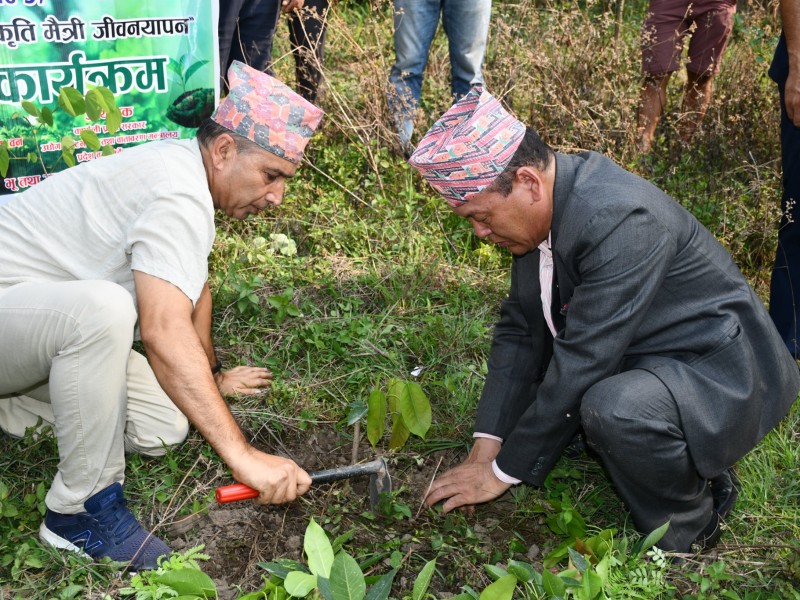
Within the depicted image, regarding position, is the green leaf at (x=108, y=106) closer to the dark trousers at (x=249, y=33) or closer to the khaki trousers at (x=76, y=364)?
the khaki trousers at (x=76, y=364)

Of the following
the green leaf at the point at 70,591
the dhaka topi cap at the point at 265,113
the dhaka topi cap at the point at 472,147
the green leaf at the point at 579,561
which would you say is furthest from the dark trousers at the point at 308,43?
the green leaf at the point at 579,561

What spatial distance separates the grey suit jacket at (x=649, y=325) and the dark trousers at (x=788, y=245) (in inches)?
44.5

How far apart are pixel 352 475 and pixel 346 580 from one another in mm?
516

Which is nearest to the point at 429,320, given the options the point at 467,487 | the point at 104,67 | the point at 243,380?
the point at 243,380

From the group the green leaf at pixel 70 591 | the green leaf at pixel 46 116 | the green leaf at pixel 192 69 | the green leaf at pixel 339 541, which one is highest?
the green leaf at pixel 46 116

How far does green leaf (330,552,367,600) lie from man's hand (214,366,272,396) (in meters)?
1.16

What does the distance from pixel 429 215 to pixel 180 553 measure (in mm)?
2290

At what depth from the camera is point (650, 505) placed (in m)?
2.47

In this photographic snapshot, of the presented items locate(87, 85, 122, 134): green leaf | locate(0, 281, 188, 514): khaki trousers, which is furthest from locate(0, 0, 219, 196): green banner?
locate(0, 281, 188, 514): khaki trousers

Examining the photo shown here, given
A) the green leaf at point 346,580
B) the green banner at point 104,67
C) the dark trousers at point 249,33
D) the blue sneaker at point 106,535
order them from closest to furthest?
the green leaf at point 346,580 → the blue sneaker at point 106,535 → the green banner at point 104,67 → the dark trousers at point 249,33

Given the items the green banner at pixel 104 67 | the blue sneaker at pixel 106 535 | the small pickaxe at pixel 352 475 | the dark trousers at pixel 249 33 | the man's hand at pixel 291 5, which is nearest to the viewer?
the small pickaxe at pixel 352 475

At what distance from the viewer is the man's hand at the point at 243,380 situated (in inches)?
124

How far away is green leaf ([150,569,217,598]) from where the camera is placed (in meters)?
2.23

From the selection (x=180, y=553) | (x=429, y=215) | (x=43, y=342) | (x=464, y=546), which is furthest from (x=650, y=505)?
(x=429, y=215)
